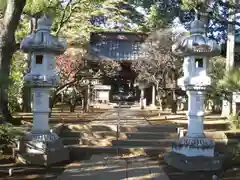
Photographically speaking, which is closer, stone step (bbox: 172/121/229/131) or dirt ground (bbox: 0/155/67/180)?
dirt ground (bbox: 0/155/67/180)

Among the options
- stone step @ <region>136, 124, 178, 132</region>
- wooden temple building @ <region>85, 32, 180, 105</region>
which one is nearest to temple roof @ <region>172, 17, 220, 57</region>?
stone step @ <region>136, 124, 178, 132</region>

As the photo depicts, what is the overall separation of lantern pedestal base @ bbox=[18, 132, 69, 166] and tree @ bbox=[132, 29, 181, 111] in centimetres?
1265

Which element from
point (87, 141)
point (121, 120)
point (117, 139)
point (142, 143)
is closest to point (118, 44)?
point (121, 120)

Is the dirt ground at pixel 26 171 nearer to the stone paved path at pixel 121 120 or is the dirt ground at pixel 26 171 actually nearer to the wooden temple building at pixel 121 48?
the stone paved path at pixel 121 120

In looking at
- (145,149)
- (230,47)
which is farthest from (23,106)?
(145,149)

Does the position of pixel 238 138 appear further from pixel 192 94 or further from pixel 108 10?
pixel 108 10

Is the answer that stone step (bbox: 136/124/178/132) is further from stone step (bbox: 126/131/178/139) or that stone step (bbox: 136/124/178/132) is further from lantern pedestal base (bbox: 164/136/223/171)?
lantern pedestal base (bbox: 164/136/223/171)

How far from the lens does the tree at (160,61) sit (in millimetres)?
20453

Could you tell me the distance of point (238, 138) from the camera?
10633 mm

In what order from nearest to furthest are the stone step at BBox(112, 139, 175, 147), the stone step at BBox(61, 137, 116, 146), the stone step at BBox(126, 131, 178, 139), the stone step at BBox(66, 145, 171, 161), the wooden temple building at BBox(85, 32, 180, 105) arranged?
the stone step at BBox(66, 145, 171, 161)
the stone step at BBox(112, 139, 175, 147)
the stone step at BBox(61, 137, 116, 146)
the stone step at BBox(126, 131, 178, 139)
the wooden temple building at BBox(85, 32, 180, 105)

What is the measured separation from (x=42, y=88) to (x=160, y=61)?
41.7ft

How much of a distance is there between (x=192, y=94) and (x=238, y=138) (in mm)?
2966

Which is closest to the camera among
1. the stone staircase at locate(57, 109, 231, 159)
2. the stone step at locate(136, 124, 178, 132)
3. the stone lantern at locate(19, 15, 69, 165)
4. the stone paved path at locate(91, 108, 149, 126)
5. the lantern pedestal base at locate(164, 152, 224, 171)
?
the lantern pedestal base at locate(164, 152, 224, 171)

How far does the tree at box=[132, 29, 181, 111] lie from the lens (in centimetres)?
2045
